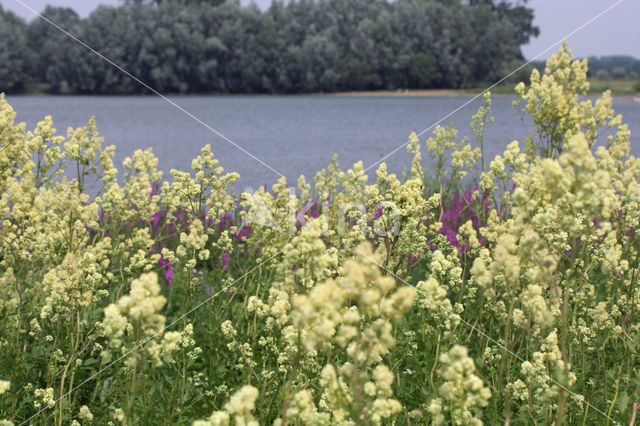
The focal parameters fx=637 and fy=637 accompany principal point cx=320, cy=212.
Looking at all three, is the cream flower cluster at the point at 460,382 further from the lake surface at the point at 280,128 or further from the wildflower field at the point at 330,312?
the lake surface at the point at 280,128

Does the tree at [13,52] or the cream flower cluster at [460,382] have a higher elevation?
the tree at [13,52]

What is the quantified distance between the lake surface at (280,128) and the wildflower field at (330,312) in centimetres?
150

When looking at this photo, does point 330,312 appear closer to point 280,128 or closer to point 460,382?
point 460,382

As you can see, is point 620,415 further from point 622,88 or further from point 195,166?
point 622,88

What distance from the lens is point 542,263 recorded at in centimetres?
200

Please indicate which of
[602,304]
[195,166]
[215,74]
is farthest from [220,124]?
[602,304]

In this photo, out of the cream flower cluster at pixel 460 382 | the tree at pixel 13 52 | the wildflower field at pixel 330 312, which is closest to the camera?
the cream flower cluster at pixel 460 382

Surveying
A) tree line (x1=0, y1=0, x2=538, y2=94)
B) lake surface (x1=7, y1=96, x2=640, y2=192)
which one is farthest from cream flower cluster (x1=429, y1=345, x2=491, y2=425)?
tree line (x1=0, y1=0, x2=538, y2=94)

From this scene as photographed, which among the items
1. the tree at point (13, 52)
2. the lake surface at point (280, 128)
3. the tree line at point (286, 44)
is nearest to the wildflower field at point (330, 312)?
the lake surface at point (280, 128)

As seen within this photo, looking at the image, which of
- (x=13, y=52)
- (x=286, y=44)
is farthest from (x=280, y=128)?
(x=13, y=52)

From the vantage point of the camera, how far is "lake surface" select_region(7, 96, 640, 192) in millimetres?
6723

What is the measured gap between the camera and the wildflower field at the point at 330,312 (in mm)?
1925

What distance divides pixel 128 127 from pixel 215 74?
2459 millimetres

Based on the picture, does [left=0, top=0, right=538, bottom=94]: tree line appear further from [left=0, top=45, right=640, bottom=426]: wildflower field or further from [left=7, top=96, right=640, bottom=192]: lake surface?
[left=0, top=45, right=640, bottom=426]: wildflower field
